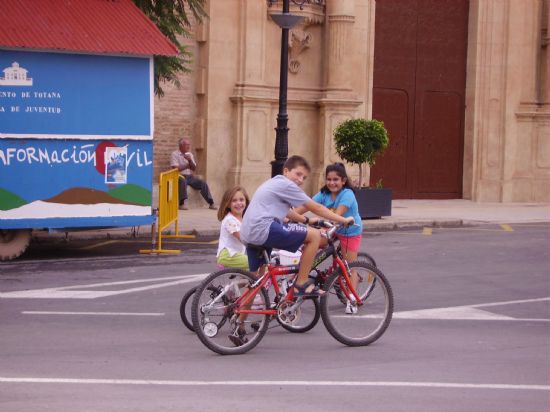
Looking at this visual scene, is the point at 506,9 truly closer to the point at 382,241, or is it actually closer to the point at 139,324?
the point at 382,241

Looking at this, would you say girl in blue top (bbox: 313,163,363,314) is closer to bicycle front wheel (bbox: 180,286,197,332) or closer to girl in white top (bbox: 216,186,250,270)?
girl in white top (bbox: 216,186,250,270)

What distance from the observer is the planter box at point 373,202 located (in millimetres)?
22828

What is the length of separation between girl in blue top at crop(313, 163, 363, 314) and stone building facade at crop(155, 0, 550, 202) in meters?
13.9

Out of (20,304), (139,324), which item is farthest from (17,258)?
(139,324)

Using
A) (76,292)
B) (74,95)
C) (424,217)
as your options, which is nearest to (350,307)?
(76,292)

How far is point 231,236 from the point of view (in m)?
10.5

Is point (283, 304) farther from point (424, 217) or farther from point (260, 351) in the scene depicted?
point (424, 217)

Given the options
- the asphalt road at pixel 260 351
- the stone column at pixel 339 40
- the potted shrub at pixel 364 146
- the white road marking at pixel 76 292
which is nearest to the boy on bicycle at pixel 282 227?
the asphalt road at pixel 260 351

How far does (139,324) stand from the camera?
10.9m

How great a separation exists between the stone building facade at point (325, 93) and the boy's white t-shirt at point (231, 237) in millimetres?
14741

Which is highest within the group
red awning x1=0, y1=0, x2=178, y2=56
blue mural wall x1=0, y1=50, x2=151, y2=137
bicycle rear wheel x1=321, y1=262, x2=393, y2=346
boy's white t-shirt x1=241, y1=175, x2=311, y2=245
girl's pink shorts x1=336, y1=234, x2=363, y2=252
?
red awning x1=0, y1=0, x2=178, y2=56

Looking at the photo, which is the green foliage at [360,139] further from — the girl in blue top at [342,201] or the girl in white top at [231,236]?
the girl in white top at [231,236]

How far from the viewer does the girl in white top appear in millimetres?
10500

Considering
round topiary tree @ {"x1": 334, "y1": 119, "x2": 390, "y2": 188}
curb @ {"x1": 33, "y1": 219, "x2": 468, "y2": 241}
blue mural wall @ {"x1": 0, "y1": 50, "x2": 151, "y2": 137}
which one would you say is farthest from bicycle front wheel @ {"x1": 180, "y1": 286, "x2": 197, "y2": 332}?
round topiary tree @ {"x1": 334, "y1": 119, "x2": 390, "y2": 188}
